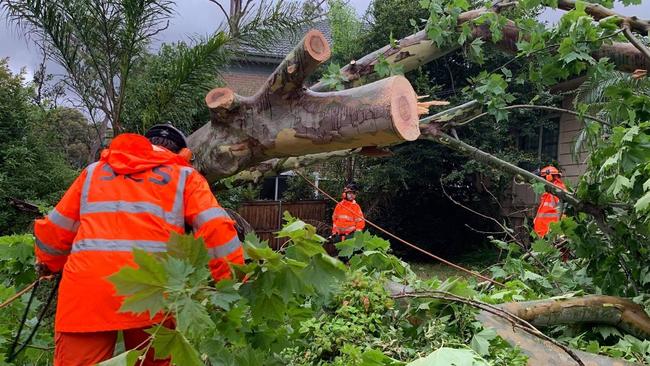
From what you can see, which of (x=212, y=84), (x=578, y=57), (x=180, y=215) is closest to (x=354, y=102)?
(x=180, y=215)

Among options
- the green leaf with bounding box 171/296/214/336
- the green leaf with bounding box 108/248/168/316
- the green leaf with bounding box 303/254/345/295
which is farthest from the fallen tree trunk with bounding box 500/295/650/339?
the green leaf with bounding box 108/248/168/316

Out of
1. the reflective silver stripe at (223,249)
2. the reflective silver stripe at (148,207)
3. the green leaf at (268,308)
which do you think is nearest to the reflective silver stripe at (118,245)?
the reflective silver stripe at (148,207)

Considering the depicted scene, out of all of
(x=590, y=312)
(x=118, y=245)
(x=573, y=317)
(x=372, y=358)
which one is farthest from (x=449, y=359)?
(x=590, y=312)

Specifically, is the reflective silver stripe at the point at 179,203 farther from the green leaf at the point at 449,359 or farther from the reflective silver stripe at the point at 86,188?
the green leaf at the point at 449,359

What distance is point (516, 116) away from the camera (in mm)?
13297

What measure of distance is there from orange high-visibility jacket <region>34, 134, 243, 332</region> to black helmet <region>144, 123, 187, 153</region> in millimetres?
244

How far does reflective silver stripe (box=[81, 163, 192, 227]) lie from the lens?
246 centimetres

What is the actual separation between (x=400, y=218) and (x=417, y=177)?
1395mm

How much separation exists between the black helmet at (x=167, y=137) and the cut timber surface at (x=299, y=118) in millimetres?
340

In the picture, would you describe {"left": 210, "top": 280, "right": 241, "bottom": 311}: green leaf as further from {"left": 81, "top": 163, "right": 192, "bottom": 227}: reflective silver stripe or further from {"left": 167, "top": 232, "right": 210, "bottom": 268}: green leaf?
{"left": 81, "top": 163, "right": 192, "bottom": 227}: reflective silver stripe

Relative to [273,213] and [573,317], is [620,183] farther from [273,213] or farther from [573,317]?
[273,213]

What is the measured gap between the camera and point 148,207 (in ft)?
8.07

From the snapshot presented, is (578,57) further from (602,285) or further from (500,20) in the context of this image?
(602,285)

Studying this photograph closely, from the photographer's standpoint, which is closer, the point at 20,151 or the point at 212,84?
the point at 212,84
